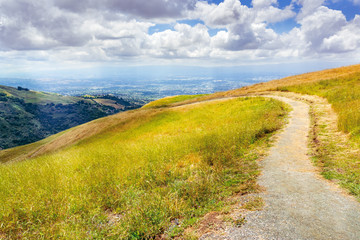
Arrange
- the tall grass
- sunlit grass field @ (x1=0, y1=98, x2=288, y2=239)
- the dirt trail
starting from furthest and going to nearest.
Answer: the tall grass, sunlit grass field @ (x1=0, y1=98, x2=288, y2=239), the dirt trail

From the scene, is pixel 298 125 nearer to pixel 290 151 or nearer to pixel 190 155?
pixel 290 151

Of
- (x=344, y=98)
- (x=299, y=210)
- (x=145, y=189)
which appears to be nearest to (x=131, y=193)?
(x=145, y=189)

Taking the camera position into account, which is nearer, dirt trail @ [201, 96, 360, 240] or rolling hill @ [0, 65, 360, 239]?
dirt trail @ [201, 96, 360, 240]

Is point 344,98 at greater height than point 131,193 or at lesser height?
greater

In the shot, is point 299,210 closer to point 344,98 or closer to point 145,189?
point 145,189

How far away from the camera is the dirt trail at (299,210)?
3.89m

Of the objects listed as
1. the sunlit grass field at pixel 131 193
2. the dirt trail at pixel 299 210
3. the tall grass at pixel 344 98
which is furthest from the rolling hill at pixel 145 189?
the dirt trail at pixel 299 210

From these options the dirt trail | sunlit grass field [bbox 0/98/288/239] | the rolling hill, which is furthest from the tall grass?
sunlit grass field [bbox 0/98/288/239]

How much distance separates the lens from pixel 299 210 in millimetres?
4648

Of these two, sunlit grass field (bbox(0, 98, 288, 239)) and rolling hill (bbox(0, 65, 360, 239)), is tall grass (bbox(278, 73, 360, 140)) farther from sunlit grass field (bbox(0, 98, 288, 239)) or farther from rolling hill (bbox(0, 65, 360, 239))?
sunlit grass field (bbox(0, 98, 288, 239))

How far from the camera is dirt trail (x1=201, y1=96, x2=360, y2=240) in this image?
3.89m

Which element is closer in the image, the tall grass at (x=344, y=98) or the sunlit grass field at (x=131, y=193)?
the sunlit grass field at (x=131, y=193)

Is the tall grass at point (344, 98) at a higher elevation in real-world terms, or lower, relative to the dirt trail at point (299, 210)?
higher

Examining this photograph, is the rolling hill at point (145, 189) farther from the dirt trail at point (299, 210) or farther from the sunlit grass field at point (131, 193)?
the dirt trail at point (299, 210)
